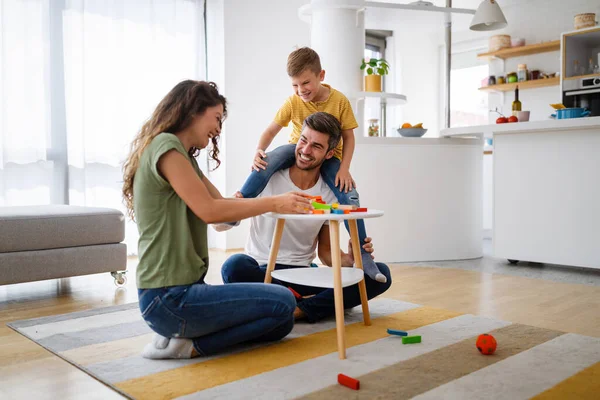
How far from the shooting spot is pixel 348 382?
1.61 metres

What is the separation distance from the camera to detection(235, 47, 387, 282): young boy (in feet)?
8.04

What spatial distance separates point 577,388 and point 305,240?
1.26 meters

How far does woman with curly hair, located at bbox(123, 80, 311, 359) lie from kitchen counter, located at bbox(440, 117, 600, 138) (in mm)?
2329

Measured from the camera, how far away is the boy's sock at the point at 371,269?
2.26 meters

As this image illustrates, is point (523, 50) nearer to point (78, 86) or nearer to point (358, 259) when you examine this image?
point (78, 86)

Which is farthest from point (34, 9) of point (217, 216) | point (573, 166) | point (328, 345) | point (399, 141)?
point (573, 166)

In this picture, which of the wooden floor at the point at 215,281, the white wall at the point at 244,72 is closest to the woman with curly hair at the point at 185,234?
the wooden floor at the point at 215,281

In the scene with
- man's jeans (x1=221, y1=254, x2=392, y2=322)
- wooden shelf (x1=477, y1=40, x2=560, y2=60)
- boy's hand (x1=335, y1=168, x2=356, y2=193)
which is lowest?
man's jeans (x1=221, y1=254, x2=392, y2=322)

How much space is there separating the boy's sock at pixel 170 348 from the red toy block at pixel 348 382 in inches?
21.2

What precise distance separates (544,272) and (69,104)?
3.50 metres

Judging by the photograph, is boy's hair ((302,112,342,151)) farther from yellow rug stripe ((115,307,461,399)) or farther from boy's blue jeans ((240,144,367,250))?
yellow rug stripe ((115,307,461,399))

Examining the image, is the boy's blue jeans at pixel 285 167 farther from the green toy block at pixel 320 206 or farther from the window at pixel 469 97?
the window at pixel 469 97

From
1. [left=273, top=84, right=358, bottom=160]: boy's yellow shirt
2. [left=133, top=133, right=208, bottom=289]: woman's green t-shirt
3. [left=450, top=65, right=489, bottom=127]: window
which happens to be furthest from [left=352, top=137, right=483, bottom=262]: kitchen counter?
[left=450, top=65, right=489, bottom=127]: window

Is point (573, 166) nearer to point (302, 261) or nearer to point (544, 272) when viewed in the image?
point (544, 272)
